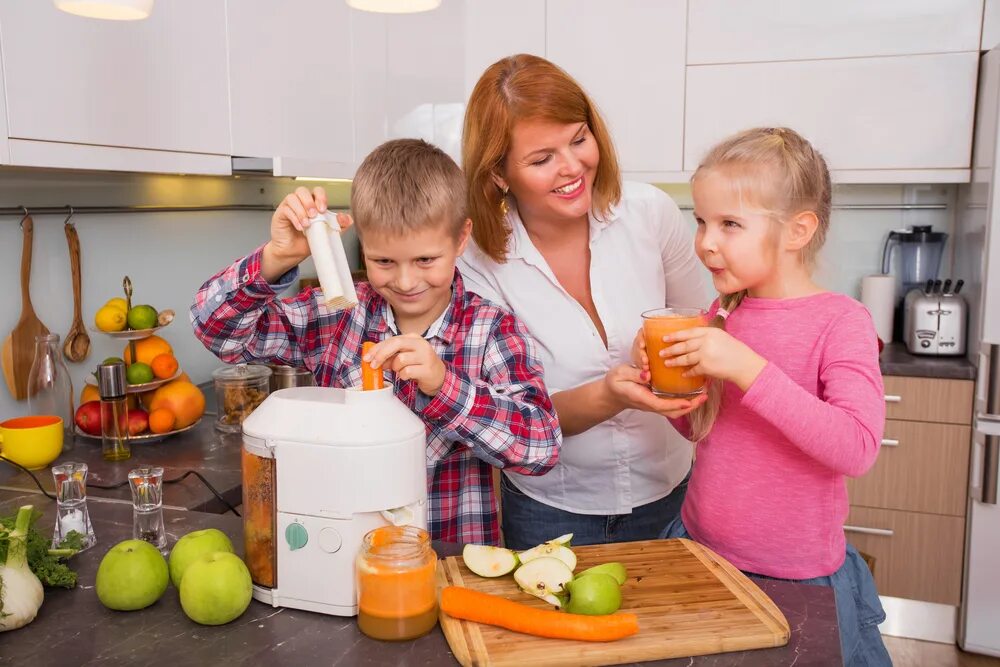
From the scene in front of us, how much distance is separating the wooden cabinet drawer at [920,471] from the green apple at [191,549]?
2.31m

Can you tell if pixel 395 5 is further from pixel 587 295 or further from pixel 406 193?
pixel 406 193

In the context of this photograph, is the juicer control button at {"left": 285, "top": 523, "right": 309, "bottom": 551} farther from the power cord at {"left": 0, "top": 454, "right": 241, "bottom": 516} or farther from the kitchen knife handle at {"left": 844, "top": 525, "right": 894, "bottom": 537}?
the kitchen knife handle at {"left": 844, "top": 525, "right": 894, "bottom": 537}

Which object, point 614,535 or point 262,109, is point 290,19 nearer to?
point 262,109

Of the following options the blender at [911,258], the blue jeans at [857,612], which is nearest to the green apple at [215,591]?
the blue jeans at [857,612]

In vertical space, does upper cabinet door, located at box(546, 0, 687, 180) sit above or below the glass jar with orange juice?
above

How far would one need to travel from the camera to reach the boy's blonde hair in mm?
1243

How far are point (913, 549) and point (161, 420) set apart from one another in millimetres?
2368

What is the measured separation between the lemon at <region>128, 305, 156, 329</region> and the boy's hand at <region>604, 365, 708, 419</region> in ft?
3.64

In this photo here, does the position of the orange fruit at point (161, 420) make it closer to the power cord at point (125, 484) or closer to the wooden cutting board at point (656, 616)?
the power cord at point (125, 484)

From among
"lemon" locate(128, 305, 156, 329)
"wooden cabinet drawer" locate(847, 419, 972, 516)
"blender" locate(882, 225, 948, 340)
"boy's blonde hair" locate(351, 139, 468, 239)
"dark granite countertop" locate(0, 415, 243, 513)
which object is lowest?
"wooden cabinet drawer" locate(847, 419, 972, 516)

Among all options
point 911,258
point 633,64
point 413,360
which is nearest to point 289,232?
point 413,360

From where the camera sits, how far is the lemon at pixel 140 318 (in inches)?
74.8

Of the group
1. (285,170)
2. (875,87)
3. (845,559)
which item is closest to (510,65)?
(285,170)

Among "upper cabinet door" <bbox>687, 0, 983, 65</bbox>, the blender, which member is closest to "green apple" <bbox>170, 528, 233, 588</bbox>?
"upper cabinet door" <bbox>687, 0, 983, 65</bbox>
